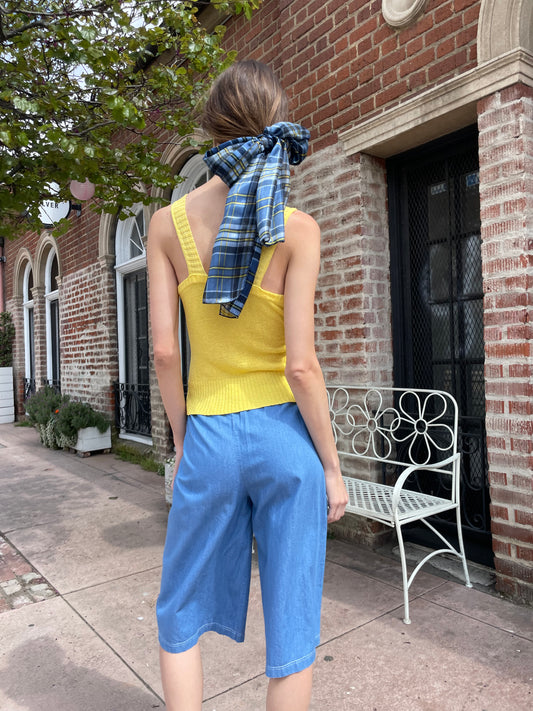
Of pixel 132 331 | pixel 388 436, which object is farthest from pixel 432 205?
pixel 132 331

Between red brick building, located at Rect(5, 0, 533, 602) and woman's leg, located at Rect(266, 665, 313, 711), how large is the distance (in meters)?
1.82

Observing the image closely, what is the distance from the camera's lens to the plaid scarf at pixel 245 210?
50.4 inches

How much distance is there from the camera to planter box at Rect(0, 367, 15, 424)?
1162 centimetres

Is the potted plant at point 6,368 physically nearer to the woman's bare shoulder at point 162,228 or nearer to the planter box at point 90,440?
the planter box at point 90,440

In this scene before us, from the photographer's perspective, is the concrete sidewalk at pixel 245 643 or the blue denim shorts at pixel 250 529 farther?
the concrete sidewalk at pixel 245 643

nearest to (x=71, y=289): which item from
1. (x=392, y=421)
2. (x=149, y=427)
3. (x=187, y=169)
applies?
(x=149, y=427)

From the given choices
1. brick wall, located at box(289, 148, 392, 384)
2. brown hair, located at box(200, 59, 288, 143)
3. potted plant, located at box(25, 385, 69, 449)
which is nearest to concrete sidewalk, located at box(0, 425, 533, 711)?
brick wall, located at box(289, 148, 392, 384)

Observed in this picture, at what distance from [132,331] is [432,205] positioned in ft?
16.3

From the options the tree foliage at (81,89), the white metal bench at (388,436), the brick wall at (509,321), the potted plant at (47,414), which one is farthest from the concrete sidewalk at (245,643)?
the potted plant at (47,414)

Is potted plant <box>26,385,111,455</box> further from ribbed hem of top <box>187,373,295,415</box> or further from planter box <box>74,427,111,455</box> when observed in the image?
ribbed hem of top <box>187,373,295,415</box>

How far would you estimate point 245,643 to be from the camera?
2486 millimetres

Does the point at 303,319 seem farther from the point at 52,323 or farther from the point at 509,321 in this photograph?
the point at 52,323

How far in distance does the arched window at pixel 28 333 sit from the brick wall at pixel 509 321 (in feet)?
34.5

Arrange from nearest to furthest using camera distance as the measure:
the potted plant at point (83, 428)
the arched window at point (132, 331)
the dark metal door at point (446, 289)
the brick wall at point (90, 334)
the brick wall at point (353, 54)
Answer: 1. the brick wall at point (353, 54)
2. the dark metal door at point (446, 289)
3. the arched window at point (132, 331)
4. the potted plant at point (83, 428)
5. the brick wall at point (90, 334)
